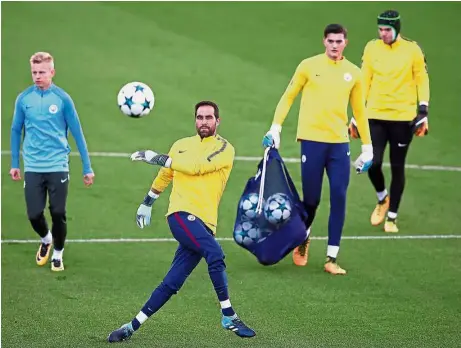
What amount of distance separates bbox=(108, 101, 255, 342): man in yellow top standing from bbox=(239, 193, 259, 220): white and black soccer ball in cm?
167

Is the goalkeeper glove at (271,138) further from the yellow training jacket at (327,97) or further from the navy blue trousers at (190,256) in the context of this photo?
the navy blue trousers at (190,256)

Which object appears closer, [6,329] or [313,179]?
[6,329]

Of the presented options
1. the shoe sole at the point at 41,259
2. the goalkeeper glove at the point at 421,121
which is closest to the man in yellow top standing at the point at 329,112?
the goalkeeper glove at the point at 421,121

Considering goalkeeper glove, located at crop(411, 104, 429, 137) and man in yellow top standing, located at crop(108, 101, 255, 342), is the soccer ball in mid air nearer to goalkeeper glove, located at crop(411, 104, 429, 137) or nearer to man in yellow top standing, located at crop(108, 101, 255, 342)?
man in yellow top standing, located at crop(108, 101, 255, 342)

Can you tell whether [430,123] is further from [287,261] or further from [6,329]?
[6,329]

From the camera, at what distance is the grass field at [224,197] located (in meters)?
10.9

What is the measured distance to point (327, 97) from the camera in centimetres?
1265

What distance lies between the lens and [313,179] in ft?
42.3

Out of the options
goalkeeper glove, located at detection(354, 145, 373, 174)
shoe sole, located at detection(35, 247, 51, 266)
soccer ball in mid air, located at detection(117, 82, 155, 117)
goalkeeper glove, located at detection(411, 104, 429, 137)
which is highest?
soccer ball in mid air, located at detection(117, 82, 155, 117)

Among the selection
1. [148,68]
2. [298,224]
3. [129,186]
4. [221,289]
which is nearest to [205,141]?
[221,289]

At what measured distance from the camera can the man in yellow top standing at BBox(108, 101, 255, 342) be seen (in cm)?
1009

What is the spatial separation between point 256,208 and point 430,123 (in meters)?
9.25

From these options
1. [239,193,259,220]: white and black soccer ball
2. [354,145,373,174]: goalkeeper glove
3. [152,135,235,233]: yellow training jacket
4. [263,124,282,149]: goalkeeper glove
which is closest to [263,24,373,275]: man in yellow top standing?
[354,145,373,174]: goalkeeper glove

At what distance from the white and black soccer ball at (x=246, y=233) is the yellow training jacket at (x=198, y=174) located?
1754 millimetres
